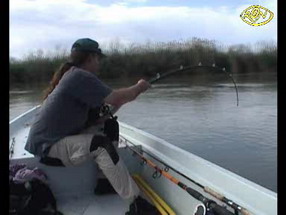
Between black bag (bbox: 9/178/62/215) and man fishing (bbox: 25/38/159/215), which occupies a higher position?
man fishing (bbox: 25/38/159/215)

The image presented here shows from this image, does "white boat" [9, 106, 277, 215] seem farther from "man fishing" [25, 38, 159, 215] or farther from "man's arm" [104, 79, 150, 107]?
"man's arm" [104, 79, 150, 107]

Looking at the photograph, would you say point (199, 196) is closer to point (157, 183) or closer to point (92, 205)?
point (157, 183)

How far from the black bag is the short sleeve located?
64 centimetres

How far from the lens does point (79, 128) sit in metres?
2.28

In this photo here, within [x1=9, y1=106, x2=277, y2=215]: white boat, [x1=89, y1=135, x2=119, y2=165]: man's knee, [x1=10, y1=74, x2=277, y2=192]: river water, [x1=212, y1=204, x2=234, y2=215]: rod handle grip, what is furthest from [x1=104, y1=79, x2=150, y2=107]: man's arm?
[x1=10, y1=74, x2=277, y2=192]: river water

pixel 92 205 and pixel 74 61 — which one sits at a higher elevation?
pixel 74 61

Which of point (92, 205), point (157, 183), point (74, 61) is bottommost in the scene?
point (92, 205)

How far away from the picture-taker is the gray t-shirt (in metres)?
2.14

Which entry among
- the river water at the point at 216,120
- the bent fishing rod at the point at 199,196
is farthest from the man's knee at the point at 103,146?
the river water at the point at 216,120

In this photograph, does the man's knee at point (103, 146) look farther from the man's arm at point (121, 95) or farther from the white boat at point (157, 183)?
the white boat at point (157, 183)

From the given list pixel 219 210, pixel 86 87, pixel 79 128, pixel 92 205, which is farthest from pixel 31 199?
pixel 219 210

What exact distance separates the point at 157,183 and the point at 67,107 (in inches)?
32.6

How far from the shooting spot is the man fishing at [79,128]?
2.15m

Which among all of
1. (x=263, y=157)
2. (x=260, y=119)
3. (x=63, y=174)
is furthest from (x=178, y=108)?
(x=63, y=174)
